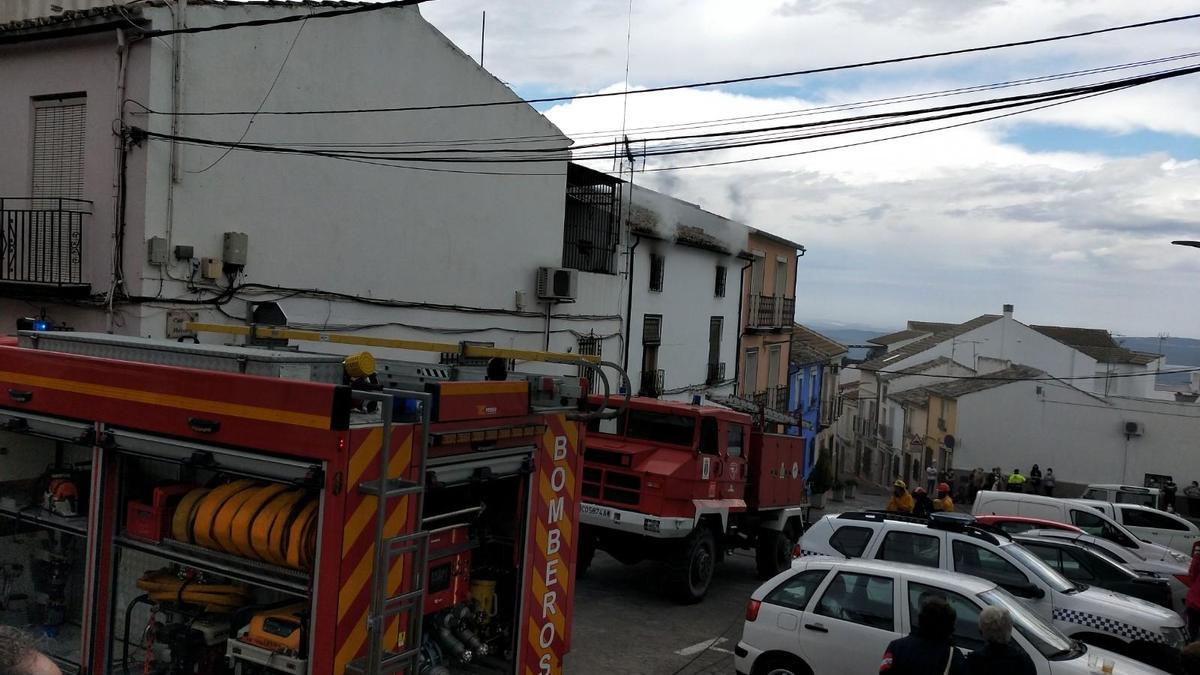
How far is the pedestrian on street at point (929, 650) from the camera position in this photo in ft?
17.4

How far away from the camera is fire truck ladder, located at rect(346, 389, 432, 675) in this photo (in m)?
3.96

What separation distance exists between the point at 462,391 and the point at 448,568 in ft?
3.31

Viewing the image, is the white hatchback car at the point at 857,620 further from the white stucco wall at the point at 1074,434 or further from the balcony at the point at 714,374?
the white stucco wall at the point at 1074,434

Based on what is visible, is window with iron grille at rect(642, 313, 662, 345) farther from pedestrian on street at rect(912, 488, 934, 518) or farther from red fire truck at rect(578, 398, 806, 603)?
red fire truck at rect(578, 398, 806, 603)

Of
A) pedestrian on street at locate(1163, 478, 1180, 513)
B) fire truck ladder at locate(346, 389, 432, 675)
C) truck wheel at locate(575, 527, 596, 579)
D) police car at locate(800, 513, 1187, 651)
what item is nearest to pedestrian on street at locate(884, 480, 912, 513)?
police car at locate(800, 513, 1187, 651)

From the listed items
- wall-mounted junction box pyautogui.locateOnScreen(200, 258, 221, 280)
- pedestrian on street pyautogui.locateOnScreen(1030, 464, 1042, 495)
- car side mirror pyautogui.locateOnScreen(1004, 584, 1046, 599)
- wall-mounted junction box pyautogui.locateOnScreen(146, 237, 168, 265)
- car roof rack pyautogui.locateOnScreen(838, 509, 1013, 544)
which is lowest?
pedestrian on street pyautogui.locateOnScreen(1030, 464, 1042, 495)

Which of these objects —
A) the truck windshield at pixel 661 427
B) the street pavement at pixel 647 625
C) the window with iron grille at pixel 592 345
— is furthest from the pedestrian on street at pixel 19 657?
the window with iron grille at pixel 592 345

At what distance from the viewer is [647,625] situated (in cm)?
1049

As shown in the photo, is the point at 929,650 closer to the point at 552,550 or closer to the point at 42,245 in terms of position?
the point at 552,550

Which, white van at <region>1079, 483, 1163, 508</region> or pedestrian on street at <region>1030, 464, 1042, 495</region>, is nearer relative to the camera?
white van at <region>1079, 483, 1163, 508</region>

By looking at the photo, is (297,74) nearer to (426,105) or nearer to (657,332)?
(426,105)

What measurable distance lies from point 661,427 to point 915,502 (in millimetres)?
5581

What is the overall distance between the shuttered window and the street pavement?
8672mm

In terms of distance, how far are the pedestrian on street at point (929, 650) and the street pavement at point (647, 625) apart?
12.4 ft
